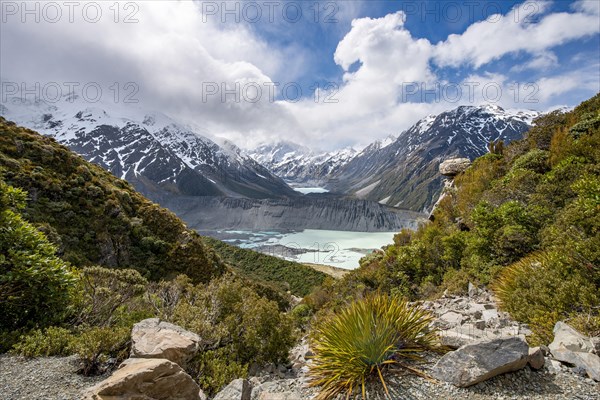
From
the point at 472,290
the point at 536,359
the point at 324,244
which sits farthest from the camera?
the point at 324,244

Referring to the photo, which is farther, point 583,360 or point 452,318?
point 452,318

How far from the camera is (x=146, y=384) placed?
3.96 m

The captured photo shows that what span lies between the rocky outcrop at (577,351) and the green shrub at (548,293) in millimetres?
793

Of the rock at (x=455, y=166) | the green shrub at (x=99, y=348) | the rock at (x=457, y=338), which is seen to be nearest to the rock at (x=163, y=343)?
the green shrub at (x=99, y=348)

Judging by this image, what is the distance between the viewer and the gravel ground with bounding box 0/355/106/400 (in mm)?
4324

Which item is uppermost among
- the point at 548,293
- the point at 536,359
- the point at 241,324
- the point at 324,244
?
the point at 548,293

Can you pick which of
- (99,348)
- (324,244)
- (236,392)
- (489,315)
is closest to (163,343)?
(99,348)

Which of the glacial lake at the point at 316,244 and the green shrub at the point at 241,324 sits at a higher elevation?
the green shrub at the point at 241,324

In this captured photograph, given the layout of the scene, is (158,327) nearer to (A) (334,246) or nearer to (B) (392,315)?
(B) (392,315)

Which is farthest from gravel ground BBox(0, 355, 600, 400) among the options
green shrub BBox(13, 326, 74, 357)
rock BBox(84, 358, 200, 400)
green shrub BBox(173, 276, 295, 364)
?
green shrub BBox(173, 276, 295, 364)

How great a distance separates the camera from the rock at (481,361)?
3732 millimetres

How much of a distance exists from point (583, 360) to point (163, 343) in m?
6.55

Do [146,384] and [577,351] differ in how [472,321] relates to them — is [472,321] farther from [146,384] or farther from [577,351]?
[146,384]

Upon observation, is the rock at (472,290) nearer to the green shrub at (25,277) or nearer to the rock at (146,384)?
the rock at (146,384)
